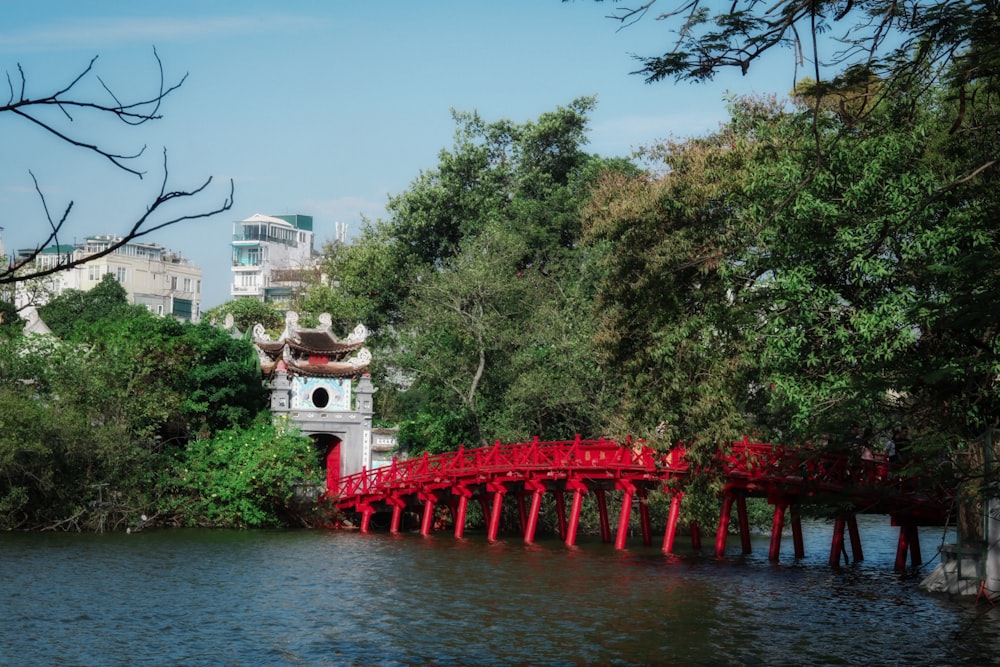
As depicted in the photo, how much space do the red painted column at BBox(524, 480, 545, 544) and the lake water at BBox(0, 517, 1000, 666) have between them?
197 cm

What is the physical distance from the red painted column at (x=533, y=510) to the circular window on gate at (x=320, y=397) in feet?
26.3

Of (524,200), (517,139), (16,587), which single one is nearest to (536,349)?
(524,200)

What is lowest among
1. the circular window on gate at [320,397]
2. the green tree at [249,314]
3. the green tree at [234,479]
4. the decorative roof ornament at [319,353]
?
the green tree at [234,479]

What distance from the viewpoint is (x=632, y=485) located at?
90.5ft

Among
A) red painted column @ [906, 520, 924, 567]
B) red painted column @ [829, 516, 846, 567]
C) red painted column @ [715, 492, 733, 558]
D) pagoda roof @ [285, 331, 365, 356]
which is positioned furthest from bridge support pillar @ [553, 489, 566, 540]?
red painted column @ [906, 520, 924, 567]

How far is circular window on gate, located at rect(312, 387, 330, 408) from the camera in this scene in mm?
36031

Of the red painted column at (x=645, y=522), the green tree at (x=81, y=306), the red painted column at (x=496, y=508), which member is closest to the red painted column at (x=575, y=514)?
the red painted column at (x=645, y=522)

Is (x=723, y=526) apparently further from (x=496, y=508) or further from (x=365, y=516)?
(x=365, y=516)

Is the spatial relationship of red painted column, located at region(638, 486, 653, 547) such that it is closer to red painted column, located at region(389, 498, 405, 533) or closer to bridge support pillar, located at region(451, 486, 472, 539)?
bridge support pillar, located at region(451, 486, 472, 539)

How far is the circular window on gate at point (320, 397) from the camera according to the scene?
Result: 36031mm

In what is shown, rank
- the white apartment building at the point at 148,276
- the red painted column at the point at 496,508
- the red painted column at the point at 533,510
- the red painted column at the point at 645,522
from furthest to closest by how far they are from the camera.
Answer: the white apartment building at the point at 148,276 < the red painted column at the point at 496,508 < the red painted column at the point at 645,522 < the red painted column at the point at 533,510

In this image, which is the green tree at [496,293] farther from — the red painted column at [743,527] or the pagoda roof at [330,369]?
the red painted column at [743,527]

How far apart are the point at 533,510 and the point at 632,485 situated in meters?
3.39

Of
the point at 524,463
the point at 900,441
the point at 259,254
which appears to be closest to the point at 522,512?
the point at 524,463
